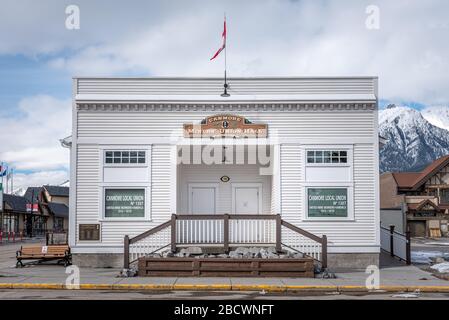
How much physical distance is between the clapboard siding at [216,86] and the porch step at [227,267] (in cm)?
618

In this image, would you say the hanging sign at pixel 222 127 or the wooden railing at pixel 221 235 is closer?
the wooden railing at pixel 221 235

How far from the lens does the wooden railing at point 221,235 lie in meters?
20.2

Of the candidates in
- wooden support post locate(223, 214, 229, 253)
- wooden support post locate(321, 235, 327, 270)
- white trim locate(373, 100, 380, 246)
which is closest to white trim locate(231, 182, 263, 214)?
wooden support post locate(223, 214, 229, 253)

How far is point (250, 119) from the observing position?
21.5 meters

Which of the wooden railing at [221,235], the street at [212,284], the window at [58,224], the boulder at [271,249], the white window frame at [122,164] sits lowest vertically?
the window at [58,224]

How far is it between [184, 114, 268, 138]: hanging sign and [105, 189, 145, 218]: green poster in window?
8.98 feet

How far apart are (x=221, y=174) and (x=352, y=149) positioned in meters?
5.22

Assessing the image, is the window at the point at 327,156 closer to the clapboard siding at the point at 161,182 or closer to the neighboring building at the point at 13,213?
the clapboard siding at the point at 161,182

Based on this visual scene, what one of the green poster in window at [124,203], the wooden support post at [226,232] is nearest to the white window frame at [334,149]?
the wooden support post at [226,232]

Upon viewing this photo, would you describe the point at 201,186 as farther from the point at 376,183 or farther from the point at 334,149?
the point at 376,183

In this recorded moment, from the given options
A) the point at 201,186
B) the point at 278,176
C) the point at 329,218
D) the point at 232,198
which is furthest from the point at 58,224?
the point at 329,218

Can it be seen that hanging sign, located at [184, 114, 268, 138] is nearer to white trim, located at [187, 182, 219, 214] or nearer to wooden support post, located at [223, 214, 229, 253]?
white trim, located at [187, 182, 219, 214]

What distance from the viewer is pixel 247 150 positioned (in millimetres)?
22500

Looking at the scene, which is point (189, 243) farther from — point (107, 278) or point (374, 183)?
point (374, 183)
